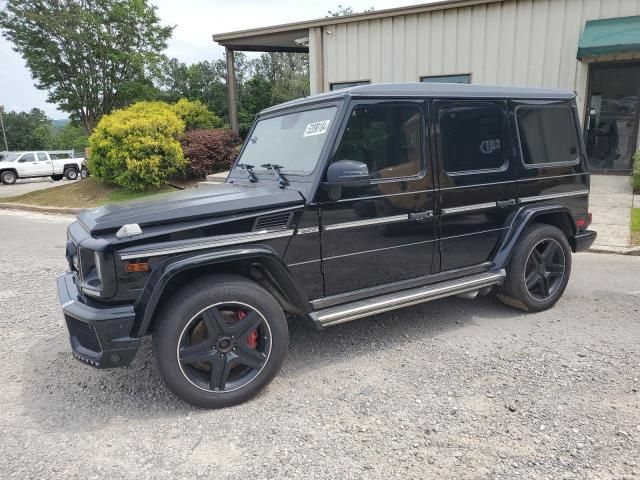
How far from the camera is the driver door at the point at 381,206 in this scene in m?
3.36

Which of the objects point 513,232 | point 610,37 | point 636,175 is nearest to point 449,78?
point 610,37

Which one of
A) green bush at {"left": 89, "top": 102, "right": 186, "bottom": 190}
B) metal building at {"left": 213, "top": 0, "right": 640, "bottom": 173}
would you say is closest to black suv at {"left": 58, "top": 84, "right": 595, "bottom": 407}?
metal building at {"left": 213, "top": 0, "right": 640, "bottom": 173}

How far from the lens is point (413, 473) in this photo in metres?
2.42

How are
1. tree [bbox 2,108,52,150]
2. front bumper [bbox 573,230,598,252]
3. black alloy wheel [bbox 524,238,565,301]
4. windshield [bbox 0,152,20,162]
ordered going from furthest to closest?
tree [bbox 2,108,52,150] → windshield [bbox 0,152,20,162] → front bumper [bbox 573,230,598,252] → black alloy wheel [bbox 524,238,565,301]

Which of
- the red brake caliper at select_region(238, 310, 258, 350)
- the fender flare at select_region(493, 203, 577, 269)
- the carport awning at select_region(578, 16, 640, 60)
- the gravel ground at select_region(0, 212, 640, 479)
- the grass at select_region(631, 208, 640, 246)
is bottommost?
the gravel ground at select_region(0, 212, 640, 479)

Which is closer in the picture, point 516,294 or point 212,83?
point 516,294

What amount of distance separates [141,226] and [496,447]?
239cm

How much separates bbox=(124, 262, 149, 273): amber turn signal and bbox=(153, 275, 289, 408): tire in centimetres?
26

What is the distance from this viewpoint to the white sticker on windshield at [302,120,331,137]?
11.1 feet

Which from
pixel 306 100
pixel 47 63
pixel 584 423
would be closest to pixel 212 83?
pixel 47 63

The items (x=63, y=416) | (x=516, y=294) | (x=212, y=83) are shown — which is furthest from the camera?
(x=212, y=83)

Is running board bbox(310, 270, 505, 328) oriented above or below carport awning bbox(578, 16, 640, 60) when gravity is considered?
below

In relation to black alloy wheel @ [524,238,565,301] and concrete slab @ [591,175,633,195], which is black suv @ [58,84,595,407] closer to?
black alloy wheel @ [524,238,565,301]

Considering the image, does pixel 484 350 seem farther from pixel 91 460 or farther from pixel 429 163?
pixel 91 460
